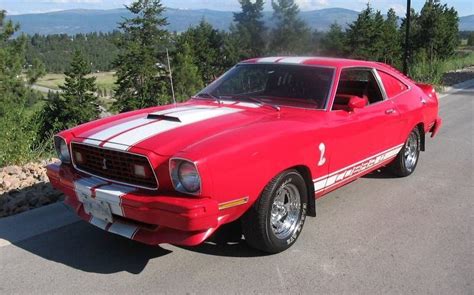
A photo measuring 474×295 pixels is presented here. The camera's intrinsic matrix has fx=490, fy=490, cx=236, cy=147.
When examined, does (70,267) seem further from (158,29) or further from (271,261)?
(158,29)

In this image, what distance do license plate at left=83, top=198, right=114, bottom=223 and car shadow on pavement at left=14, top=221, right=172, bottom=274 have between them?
0.36 m

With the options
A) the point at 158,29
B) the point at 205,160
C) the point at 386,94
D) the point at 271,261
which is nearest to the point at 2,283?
the point at 205,160

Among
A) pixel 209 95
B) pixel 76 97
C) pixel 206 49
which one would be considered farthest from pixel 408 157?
pixel 206 49

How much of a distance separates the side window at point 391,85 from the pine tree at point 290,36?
11.8 m

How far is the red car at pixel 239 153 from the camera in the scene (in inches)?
125

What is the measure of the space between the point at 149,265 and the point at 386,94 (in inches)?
121

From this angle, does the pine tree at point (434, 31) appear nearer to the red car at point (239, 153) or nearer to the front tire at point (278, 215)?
the red car at point (239, 153)

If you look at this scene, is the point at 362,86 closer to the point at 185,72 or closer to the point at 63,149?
the point at 63,149

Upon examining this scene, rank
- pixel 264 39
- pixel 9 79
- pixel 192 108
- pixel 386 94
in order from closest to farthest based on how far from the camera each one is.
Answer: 1. pixel 192 108
2. pixel 386 94
3. pixel 264 39
4. pixel 9 79

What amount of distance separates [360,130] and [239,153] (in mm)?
1647

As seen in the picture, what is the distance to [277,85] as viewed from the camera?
4656 mm

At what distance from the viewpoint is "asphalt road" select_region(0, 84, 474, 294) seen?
325 centimetres

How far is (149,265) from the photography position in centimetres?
354

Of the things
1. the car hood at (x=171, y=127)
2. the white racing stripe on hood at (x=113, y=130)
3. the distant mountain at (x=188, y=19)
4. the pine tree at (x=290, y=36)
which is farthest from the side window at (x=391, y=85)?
the distant mountain at (x=188, y=19)
